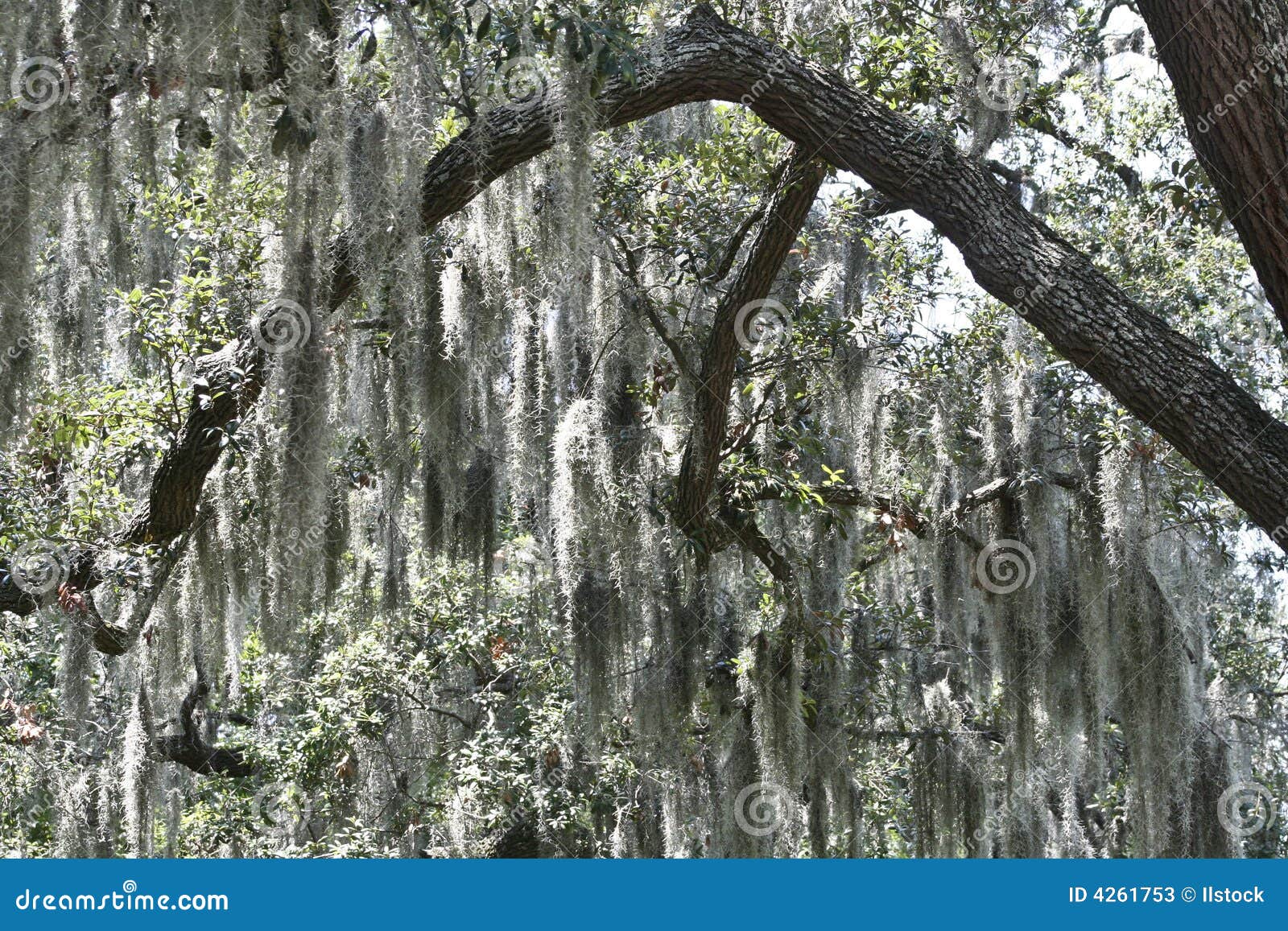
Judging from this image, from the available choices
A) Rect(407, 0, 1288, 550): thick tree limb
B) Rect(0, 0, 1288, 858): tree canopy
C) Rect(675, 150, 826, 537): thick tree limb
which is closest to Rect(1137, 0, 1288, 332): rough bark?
Rect(0, 0, 1288, 858): tree canopy

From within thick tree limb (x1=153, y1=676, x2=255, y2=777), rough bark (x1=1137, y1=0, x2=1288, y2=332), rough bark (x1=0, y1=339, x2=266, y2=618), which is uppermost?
rough bark (x1=1137, y1=0, x2=1288, y2=332)

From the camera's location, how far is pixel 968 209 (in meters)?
3.28

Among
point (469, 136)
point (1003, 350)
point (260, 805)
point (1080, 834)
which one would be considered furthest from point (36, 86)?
point (1080, 834)

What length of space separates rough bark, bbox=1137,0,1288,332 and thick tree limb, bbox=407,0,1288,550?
0.96ft

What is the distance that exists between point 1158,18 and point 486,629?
4.62 metres

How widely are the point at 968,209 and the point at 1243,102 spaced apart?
0.70 meters

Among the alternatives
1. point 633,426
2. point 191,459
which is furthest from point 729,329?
point 191,459

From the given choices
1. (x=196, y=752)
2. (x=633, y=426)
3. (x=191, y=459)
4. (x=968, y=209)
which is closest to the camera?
(x=968, y=209)

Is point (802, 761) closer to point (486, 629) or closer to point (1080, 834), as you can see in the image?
point (486, 629)

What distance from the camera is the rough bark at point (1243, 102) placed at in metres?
2.75

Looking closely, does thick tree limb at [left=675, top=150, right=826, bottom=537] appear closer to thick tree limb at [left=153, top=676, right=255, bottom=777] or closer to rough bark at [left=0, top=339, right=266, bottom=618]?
rough bark at [left=0, top=339, right=266, bottom=618]

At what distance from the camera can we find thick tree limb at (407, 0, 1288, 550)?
2.86 metres

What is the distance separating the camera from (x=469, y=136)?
A: 3426mm

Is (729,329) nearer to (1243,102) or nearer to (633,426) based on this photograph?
(633,426)
